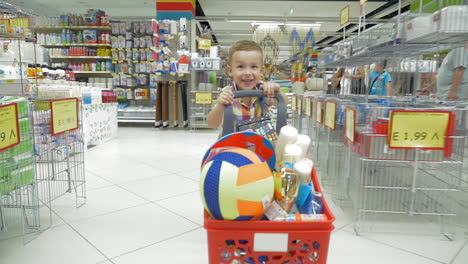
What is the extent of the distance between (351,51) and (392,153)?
1468mm

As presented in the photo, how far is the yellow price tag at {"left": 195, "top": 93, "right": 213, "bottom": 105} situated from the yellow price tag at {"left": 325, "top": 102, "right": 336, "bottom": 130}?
3957 mm

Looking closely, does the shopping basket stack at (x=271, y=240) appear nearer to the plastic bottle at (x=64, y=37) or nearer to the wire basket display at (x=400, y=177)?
the wire basket display at (x=400, y=177)

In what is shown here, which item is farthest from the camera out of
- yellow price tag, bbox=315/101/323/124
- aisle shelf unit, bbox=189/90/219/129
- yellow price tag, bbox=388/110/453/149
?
aisle shelf unit, bbox=189/90/219/129

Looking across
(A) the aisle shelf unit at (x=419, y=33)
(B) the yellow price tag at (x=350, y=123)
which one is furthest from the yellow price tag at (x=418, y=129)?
(A) the aisle shelf unit at (x=419, y=33)

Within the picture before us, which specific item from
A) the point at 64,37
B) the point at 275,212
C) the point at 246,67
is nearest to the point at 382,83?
the point at 246,67

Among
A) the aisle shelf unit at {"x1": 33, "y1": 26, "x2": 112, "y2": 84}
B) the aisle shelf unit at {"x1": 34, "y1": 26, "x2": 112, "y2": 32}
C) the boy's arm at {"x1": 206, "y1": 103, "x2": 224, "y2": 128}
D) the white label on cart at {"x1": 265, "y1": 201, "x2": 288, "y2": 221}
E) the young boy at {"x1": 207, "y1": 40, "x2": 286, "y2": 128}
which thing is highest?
the aisle shelf unit at {"x1": 34, "y1": 26, "x2": 112, "y2": 32}

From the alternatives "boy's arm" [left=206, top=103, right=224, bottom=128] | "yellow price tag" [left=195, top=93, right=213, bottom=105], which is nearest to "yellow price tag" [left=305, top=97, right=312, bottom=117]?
"boy's arm" [left=206, top=103, right=224, bottom=128]

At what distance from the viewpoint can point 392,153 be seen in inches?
78.7

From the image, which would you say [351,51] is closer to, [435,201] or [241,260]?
[435,201]

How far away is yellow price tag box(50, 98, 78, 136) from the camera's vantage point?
2.11 metres

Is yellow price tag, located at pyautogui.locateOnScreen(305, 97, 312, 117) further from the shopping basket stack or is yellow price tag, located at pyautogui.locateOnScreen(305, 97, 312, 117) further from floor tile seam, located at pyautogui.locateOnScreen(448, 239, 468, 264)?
the shopping basket stack

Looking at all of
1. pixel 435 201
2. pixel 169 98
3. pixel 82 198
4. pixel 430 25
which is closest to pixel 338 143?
pixel 435 201

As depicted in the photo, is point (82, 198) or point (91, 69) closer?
point (82, 198)

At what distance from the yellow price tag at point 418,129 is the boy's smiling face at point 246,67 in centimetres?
91
